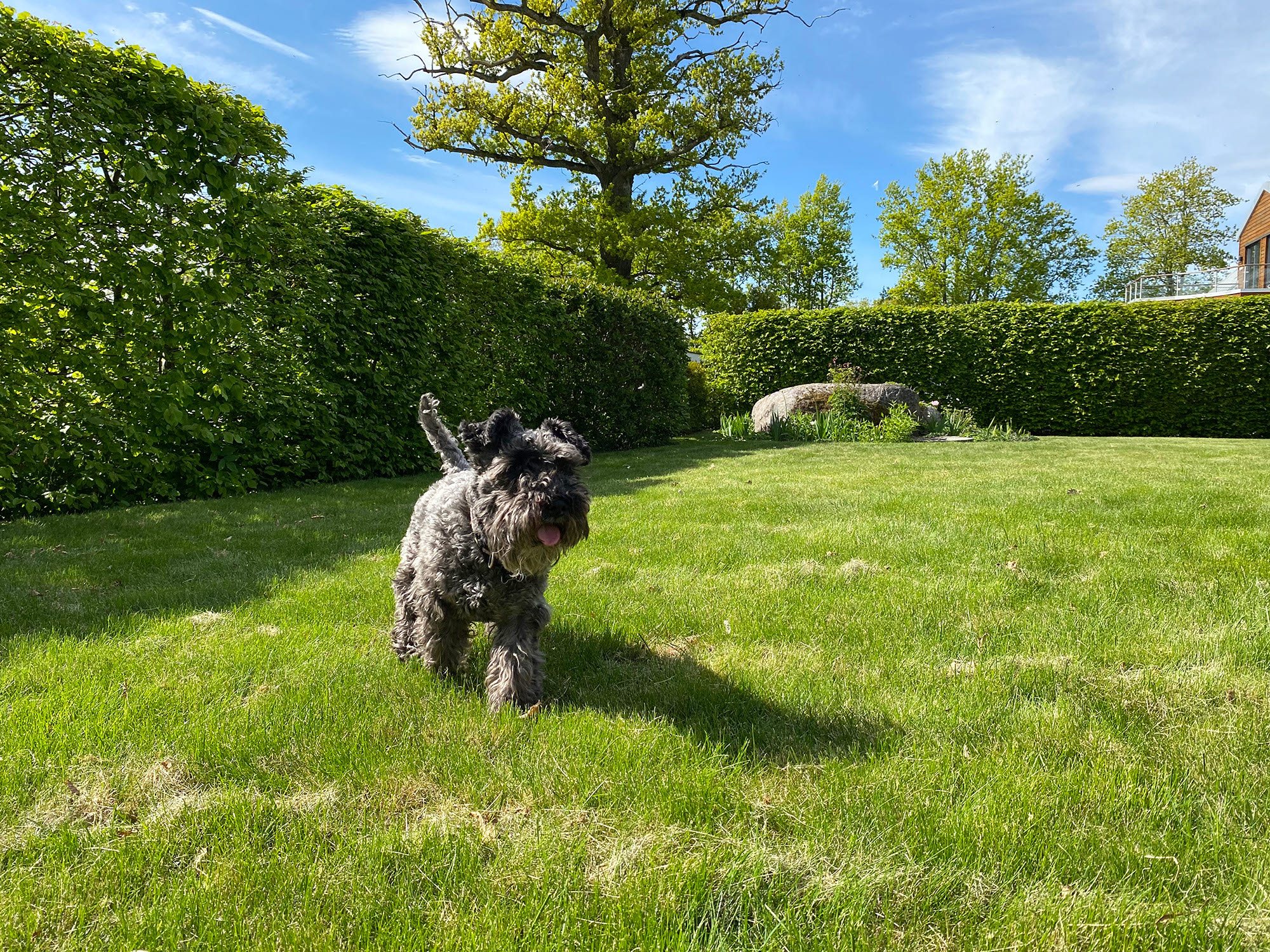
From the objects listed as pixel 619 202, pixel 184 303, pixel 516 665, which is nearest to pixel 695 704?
pixel 516 665

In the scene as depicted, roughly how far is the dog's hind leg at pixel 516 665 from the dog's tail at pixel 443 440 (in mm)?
1199

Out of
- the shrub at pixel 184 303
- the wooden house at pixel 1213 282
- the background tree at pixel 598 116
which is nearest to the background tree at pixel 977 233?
the wooden house at pixel 1213 282

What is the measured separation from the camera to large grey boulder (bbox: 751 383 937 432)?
650 inches

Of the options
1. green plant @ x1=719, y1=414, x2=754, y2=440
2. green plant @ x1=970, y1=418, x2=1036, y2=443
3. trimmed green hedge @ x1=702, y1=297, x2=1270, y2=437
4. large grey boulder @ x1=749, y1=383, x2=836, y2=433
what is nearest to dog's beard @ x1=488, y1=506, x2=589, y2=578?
green plant @ x1=719, y1=414, x2=754, y2=440

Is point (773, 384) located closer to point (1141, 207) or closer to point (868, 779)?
point (868, 779)

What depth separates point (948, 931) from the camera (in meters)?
1.77

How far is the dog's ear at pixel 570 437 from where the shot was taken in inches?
129

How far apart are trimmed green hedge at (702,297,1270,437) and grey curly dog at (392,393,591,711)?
17.5m

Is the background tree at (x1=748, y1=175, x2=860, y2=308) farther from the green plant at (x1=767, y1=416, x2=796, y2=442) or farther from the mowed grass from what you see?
the mowed grass

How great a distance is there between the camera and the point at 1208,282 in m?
36.2

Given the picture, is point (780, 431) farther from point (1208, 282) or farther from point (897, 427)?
point (1208, 282)

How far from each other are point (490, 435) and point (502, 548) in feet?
A: 1.75

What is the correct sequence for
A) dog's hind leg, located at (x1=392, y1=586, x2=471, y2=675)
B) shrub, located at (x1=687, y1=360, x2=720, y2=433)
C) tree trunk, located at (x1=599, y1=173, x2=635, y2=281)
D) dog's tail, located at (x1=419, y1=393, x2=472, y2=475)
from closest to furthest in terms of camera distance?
dog's hind leg, located at (x1=392, y1=586, x2=471, y2=675) → dog's tail, located at (x1=419, y1=393, x2=472, y2=475) → shrub, located at (x1=687, y1=360, x2=720, y2=433) → tree trunk, located at (x1=599, y1=173, x2=635, y2=281)

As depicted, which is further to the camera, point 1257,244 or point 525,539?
point 1257,244
